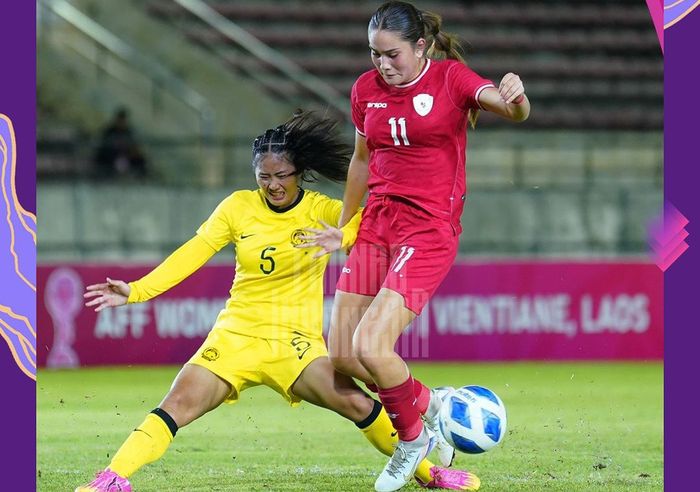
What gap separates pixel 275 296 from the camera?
5480 millimetres

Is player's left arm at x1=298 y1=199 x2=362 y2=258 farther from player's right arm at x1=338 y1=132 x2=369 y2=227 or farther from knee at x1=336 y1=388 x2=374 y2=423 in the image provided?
knee at x1=336 y1=388 x2=374 y2=423

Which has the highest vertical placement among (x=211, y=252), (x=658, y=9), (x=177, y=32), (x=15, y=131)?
(x=177, y=32)

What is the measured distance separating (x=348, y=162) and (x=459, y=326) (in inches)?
242

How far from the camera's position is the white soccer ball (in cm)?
535

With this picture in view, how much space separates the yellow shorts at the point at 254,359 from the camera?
5.30 meters

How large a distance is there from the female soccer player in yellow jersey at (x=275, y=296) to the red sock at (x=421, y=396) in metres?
0.18

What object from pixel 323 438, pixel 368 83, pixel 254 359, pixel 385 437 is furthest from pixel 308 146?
pixel 323 438

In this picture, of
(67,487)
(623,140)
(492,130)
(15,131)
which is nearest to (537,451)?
(67,487)

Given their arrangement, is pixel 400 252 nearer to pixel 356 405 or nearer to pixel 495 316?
pixel 356 405

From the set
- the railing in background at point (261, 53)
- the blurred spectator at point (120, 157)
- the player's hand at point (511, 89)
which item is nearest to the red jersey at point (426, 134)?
the player's hand at point (511, 89)

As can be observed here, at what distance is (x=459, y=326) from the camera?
11.8 metres

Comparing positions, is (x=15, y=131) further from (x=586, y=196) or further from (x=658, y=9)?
(x=586, y=196)

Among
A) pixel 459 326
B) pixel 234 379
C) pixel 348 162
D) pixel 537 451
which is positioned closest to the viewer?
pixel 234 379

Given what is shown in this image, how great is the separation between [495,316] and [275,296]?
21.4 feet
